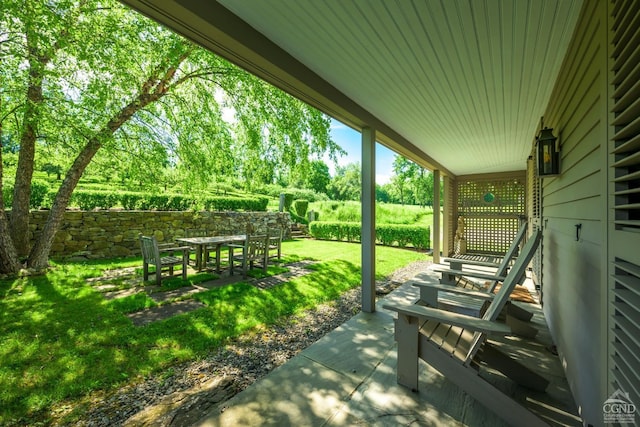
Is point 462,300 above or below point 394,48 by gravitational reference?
below

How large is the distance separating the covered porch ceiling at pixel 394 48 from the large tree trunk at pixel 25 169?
4.83 meters

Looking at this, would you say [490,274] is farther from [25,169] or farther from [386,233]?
[25,169]

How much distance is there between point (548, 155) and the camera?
9.30ft

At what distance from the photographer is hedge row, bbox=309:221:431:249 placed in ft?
32.9

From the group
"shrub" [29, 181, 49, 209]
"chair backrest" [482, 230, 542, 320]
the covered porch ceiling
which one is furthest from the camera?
"shrub" [29, 181, 49, 209]

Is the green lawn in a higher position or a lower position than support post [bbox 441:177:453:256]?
lower

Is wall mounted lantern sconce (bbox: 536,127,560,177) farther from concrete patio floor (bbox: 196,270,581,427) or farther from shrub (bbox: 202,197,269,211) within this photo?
shrub (bbox: 202,197,269,211)

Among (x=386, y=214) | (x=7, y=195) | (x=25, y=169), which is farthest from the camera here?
(x=386, y=214)

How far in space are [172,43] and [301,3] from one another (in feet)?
15.1

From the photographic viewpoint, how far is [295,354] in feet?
9.17

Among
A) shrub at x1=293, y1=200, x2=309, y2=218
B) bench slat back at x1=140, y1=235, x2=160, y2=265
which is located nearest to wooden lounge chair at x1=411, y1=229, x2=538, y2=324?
bench slat back at x1=140, y1=235, x2=160, y2=265

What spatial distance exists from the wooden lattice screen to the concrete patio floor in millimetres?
7474

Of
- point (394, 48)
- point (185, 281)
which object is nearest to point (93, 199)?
point (185, 281)

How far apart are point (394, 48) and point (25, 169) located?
725cm
